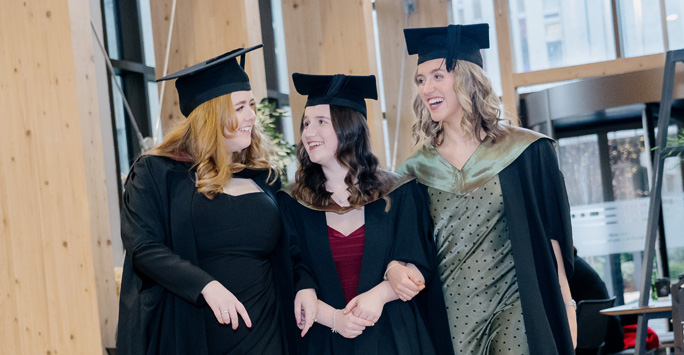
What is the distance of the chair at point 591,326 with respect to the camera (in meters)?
5.41

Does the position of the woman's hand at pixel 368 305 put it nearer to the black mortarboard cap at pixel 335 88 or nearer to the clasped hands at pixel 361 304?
the clasped hands at pixel 361 304

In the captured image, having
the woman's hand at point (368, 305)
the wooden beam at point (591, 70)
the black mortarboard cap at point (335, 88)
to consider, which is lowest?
the woman's hand at point (368, 305)

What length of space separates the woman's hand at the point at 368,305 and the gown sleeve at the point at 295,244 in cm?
15

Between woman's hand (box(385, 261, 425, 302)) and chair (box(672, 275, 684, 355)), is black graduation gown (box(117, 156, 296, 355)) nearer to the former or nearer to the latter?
woman's hand (box(385, 261, 425, 302))

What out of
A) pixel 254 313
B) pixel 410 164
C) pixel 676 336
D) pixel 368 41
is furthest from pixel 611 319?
pixel 254 313

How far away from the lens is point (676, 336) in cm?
414

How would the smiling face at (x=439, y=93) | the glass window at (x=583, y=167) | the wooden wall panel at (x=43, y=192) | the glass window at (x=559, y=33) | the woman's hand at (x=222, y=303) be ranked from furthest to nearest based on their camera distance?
the glass window at (x=559, y=33) < the glass window at (x=583, y=167) < the wooden wall panel at (x=43, y=192) < the smiling face at (x=439, y=93) < the woman's hand at (x=222, y=303)

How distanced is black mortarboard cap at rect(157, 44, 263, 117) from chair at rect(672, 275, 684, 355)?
2637mm

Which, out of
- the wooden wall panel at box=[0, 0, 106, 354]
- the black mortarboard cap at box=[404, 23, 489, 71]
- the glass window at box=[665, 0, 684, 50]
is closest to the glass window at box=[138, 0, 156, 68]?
the wooden wall panel at box=[0, 0, 106, 354]

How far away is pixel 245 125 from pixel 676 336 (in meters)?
2.83

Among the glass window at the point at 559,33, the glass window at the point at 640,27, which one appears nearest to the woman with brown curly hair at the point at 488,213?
the glass window at the point at 559,33

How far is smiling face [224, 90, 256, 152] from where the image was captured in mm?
2447

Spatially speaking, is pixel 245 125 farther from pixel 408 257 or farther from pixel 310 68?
pixel 310 68

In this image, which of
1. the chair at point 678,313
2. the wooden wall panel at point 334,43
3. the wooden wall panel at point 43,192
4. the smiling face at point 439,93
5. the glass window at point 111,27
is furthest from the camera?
the glass window at point 111,27
